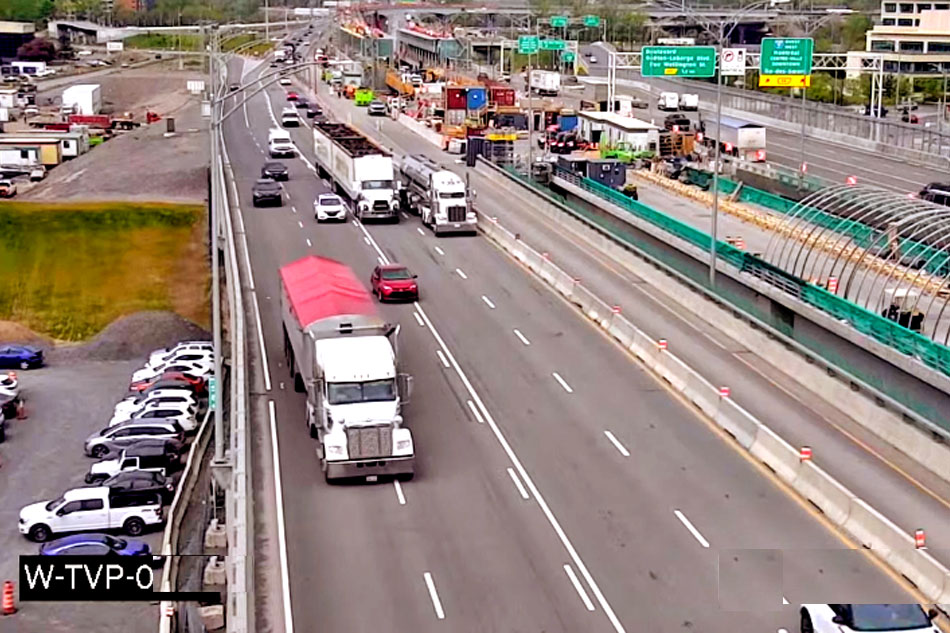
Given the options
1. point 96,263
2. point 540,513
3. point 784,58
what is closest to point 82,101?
point 96,263

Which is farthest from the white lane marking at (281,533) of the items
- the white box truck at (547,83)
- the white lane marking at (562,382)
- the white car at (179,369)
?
the white box truck at (547,83)

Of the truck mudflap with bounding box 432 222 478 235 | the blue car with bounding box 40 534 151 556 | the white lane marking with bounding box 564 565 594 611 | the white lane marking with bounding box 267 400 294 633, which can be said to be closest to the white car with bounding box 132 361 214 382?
the truck mudflap with bounding box 432 222 478 235

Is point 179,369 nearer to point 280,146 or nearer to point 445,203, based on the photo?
point 445,203

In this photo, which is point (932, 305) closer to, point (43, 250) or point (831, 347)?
point (831, 347)

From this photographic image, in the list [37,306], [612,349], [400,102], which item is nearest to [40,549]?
[612,349]

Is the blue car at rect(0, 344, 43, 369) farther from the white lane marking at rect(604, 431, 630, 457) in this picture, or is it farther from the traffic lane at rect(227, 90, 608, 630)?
the white lane marking at rect(604, 431, 630, 457)

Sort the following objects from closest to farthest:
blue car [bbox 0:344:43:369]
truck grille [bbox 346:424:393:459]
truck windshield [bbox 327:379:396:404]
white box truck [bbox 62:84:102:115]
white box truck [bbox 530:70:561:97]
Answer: truck grille [bbox 346:424:393:459]
truck windshield [bbox 327:379:396:404]
blue car [bbox 0:344:43:369]
white box truck [bbox 530:70:561:97]
white box truck [bbox 62:84:102:115]
